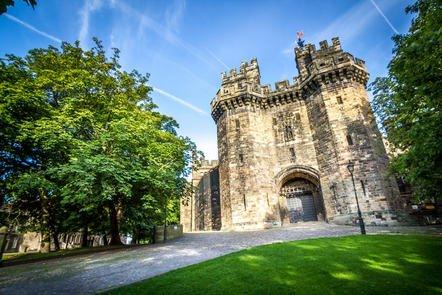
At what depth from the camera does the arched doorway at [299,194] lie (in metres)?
21.1

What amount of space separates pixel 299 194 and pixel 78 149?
18.0 metres

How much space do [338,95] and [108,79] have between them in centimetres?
1817

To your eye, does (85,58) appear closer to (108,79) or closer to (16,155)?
(108,79)

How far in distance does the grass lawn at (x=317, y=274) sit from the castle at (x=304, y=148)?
10.9 metres

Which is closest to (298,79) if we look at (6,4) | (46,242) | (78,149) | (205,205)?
(205,205)

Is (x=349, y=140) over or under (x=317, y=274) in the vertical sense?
over

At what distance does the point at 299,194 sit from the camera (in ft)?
72.7

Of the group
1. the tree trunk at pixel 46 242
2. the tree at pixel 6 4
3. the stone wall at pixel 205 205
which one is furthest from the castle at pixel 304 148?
the tree at pixel 6 4

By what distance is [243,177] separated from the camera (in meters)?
21.2

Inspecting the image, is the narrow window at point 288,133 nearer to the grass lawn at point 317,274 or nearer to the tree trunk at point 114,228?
the grass lawn at point 317,274

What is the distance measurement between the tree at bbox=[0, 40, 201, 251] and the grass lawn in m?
6.88

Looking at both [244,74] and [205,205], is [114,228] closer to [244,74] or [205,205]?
[205,205]

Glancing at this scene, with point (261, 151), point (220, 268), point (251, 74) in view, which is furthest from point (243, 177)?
point (220, 268)

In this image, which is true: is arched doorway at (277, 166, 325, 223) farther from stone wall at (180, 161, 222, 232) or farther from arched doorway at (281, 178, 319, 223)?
stone wall at (180, 161, 222, 232)
